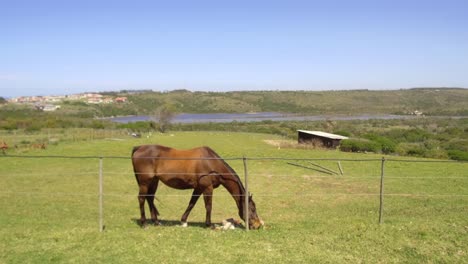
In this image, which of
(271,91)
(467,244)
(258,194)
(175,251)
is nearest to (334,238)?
(467,244)

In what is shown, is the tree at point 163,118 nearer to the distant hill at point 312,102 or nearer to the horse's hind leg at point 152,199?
the distant hill at point 312,102

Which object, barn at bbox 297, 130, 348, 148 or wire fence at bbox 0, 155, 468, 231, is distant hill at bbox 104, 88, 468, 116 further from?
wire fence at bbox 0, 155, 468, 231

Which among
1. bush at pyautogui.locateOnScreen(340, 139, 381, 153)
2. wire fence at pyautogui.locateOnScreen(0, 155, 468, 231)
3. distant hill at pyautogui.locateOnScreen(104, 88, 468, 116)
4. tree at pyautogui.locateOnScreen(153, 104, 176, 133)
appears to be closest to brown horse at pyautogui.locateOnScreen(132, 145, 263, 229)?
wire fence at pyautogui.locateOnScreen(0, 155, 468, 231)

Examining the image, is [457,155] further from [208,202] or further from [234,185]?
[208,202]

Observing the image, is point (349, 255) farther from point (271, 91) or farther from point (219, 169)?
point (271, 91)

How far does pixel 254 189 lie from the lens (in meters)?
16.5

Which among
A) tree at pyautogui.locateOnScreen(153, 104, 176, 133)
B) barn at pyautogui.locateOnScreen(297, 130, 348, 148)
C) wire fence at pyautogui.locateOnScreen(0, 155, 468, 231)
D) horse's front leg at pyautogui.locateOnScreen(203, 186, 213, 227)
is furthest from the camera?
tree at pyautogui.locateOnScreen(153, 104, 176, 133)

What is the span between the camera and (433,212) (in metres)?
11.5

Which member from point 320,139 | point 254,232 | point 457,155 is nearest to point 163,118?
point 320,139

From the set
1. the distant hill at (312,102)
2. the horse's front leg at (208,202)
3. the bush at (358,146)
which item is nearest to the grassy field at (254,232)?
the horse's front leg at (208,202)

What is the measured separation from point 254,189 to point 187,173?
8070 millimetres

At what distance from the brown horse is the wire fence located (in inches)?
7.6

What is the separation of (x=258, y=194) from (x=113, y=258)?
9.18 metres

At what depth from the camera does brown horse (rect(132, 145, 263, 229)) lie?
8797mm
